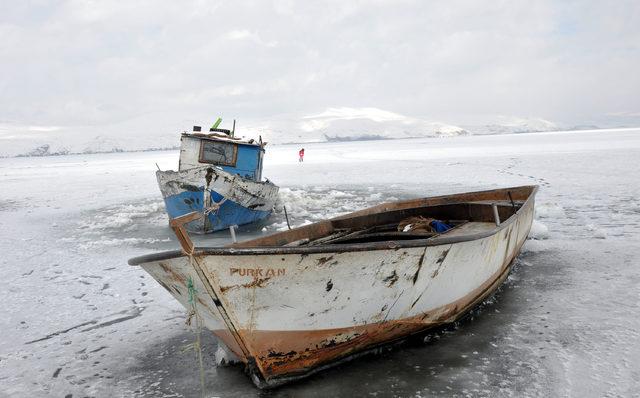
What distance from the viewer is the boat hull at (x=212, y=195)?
39.8 ft

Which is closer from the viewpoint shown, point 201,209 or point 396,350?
point 396,350

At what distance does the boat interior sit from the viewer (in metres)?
6.27

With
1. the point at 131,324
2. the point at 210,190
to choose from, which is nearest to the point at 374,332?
the point at 131,324

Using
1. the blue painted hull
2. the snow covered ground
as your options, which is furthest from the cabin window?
the snow covered ground

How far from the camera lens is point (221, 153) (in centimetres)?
1402

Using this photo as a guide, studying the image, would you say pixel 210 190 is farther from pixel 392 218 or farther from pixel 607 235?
pixel 607 235

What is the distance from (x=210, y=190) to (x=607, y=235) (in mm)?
8953

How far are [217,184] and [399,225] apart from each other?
634cm

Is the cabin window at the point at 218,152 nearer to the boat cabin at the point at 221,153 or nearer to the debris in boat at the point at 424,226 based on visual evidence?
the boat cabin at the point at 221,153

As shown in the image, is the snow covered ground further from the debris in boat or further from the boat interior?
the debris in boat

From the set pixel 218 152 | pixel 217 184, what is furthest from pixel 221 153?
pixel 217 184

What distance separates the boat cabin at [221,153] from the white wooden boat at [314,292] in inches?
368

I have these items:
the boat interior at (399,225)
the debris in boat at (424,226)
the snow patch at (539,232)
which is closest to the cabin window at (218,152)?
the boat interior at (399,225)

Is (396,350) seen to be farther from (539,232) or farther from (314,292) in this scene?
(539,232)
